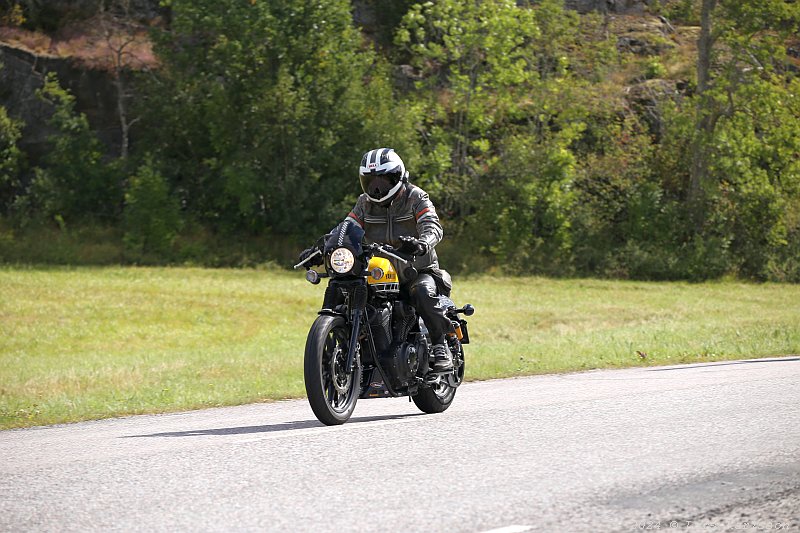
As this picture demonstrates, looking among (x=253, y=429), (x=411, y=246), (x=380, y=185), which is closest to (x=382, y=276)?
(x=411, y=246)

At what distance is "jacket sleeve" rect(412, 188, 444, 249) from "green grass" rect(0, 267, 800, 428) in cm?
373

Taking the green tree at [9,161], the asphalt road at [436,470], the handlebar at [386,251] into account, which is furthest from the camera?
the green tree at [9,161]

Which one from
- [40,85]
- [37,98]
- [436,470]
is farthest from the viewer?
[40,85]

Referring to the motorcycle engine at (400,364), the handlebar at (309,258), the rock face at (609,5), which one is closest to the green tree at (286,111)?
the rock face at (609,5)

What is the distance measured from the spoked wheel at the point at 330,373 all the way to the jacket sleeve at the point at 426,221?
3.92 feet

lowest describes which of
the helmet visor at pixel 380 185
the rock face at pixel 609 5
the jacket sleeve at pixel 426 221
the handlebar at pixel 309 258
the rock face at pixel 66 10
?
the handlebar at pixel 309 258

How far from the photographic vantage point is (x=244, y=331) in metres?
29.4

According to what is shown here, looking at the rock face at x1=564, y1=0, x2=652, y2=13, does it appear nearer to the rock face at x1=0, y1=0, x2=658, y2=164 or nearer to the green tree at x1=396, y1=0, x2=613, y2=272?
the green tree at x1=396, y1=0, x2=613, y2=272

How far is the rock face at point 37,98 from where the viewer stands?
48.9 m

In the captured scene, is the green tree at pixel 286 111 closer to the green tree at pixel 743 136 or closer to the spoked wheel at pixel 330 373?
the green tree at pixel 743 136

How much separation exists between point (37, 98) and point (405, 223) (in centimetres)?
4253

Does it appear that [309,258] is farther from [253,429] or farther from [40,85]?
[40,85]

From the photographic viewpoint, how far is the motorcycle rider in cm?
989

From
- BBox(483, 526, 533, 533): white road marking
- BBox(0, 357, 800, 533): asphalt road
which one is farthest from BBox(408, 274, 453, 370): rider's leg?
BBox(483, 526, 533, 533): white road marking
